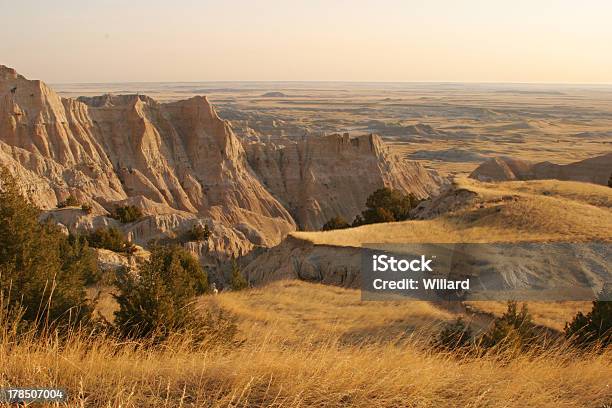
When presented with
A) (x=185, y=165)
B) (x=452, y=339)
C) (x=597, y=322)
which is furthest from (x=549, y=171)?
(x=452, y=339)

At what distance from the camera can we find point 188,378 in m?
4.70

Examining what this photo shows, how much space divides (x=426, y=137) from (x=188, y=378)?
487 ft

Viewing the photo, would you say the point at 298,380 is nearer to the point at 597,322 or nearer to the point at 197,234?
the point at 597,322

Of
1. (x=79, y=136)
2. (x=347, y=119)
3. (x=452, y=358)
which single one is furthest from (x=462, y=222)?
(x=347, y=119)

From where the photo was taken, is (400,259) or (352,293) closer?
(352,293)

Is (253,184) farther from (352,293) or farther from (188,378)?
(188,378)

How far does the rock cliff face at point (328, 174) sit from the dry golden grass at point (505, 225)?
3507 centimetres

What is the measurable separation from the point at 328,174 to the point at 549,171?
87.3 ft

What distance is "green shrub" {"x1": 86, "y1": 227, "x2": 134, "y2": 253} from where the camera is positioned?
102 ft

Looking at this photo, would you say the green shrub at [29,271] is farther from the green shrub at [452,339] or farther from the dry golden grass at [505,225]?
the dry golden grass at [505,225]

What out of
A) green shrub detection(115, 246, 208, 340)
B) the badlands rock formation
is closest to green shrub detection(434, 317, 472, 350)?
green shrub detection(115, 246, 208, 340)

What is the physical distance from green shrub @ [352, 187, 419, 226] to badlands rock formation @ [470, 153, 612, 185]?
29.6 m

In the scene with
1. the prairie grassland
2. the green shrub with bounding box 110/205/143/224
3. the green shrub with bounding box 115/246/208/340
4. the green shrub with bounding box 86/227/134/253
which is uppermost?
the prairie grassland

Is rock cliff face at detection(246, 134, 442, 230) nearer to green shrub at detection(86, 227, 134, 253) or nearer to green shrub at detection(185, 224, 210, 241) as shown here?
green shrub at detection(185, 224, 210, 241)
